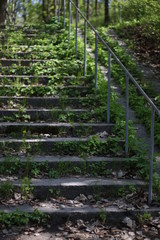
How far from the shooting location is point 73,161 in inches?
227

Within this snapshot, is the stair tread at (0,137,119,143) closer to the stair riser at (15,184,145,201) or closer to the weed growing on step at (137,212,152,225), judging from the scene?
the stair riser at (15,184,145,201)

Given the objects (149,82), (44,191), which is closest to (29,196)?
(44,191)

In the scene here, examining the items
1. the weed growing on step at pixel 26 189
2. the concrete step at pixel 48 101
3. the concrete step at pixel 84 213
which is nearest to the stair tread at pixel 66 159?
the weed growing on step at pixel 26 189

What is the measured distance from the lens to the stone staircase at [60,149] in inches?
200

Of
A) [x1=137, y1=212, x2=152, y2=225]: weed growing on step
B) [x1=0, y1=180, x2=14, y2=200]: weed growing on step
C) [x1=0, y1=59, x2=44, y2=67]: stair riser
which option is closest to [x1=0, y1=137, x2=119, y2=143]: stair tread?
[x1=0, y1=180, x2=14, y2=200]: weed growing on step

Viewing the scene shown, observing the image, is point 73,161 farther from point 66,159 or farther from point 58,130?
point 58,130

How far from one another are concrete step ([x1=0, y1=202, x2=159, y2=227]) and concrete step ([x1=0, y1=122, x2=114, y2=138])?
6.03ft

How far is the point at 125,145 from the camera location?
19.9ft

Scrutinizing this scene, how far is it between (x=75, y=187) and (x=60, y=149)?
39.6 inches

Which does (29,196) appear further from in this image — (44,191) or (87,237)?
(87,237)

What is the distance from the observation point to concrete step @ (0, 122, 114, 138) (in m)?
6.60

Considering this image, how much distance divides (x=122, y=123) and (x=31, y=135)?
1308 mm

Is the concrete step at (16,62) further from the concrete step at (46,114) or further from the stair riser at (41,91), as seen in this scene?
the concrete step at (46,114)

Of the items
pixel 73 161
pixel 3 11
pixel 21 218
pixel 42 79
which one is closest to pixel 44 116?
pixel 42 79
